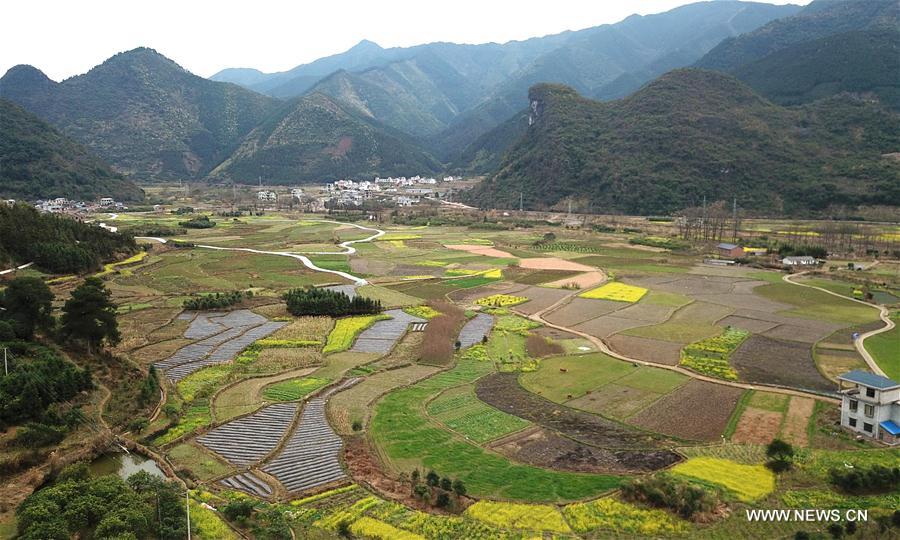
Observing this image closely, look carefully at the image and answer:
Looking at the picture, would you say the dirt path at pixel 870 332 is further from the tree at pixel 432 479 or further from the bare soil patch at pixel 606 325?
the tree at pixel 432 479

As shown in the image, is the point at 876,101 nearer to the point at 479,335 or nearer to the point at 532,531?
the point at 479,335

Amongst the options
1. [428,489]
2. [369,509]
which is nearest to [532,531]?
[428,489]

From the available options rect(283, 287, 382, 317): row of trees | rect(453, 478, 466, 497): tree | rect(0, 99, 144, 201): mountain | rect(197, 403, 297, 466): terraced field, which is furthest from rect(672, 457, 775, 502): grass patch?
rect(0, 99, 144, 201): mountain

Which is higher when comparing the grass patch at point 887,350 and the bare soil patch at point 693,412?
the grass patch at point 887,350

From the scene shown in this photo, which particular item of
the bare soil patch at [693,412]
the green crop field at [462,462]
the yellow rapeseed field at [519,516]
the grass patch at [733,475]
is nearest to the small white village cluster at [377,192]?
the bare soil patch at [693,412]

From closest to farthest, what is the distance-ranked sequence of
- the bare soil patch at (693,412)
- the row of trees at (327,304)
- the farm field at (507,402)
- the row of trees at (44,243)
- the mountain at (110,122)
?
the farm field at (507,402)
the bare soil patch at (693,412)
the row of trees at (327,304)
the row of trees at (44,243)
the mountain at (110,122)

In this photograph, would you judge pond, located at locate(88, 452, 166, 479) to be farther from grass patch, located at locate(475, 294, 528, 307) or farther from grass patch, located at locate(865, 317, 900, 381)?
grass patch, located at locate(865, 317, 900, 381)
